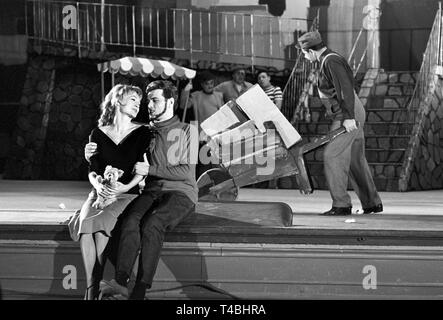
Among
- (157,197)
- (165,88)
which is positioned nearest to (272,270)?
(157,197)

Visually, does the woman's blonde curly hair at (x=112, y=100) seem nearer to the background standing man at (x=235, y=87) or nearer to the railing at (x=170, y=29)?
the background standing man at (x=235, y=87)

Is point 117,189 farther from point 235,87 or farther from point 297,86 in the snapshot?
point 297,86

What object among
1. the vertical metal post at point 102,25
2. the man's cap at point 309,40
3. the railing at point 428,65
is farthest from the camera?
the vertical metal post at point 102,25

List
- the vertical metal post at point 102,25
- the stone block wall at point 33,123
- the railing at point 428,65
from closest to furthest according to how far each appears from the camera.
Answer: the railing at point 428,65 → the stone block wall at point 33,123 → the vertical metal post at point 102,25

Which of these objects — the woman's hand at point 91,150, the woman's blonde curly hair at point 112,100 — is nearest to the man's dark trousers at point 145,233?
the woman's hand at point 91,150

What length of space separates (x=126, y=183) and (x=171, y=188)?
1.00 ft

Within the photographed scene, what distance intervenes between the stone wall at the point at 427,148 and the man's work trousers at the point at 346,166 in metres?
5.37

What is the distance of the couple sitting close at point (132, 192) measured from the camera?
6.59 meters

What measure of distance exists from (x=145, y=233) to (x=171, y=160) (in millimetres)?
630

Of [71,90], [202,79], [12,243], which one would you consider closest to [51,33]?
[71,90]

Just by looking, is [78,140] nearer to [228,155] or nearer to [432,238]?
[228,155]

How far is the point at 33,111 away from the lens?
17.3 meters

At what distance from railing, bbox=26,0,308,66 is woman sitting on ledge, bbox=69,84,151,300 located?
1045cm

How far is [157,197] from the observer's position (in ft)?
23.0
